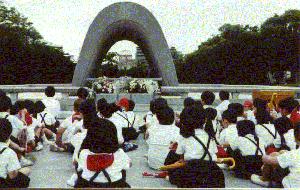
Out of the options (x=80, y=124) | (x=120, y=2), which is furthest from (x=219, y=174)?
(x=120, y=2)

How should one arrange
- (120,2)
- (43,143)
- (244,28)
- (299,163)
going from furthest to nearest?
(244,28) < (120,2) < (43,143) < (299,163)

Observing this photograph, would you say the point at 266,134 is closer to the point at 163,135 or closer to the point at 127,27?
the point at 163,135

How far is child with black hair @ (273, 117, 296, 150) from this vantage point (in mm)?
5223

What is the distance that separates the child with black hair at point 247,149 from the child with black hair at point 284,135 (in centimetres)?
24

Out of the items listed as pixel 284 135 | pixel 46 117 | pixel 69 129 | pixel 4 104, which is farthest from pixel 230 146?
pixel 46 117

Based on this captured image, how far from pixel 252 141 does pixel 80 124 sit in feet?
8.00

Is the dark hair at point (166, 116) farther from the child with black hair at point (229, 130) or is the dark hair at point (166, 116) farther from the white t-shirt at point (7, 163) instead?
the white t-shirt at point (7, 163)

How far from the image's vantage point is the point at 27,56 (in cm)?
3303

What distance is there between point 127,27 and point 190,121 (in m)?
16.5

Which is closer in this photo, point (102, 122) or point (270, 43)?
point (102, 122)

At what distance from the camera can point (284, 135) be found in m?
5.33

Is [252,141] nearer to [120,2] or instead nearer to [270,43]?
[120,2]

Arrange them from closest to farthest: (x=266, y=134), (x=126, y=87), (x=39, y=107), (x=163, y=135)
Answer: (x=266, y=134)
(x=163, y=135)
(x=39, y=107)
(x=126, y=87)

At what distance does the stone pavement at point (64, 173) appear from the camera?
A: 5.24m
